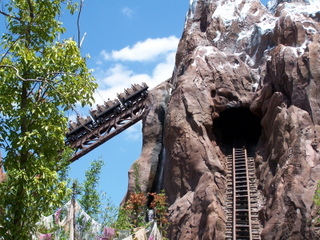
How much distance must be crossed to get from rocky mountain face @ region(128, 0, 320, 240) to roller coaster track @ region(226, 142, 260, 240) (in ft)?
0.83

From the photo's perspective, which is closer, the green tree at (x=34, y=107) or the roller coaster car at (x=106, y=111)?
the green tree at (x=34, y=107)

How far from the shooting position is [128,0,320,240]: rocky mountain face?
10.4m

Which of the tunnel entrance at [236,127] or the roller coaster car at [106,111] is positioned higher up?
the roller coaster car at [106,111]

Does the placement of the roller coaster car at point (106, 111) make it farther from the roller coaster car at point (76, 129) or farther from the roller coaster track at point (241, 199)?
the roller coaster track at point (241, 199)

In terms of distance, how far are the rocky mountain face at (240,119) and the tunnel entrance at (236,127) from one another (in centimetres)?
4

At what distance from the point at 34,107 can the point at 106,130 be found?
53.9 ft

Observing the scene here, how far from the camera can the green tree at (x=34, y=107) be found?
5301 millimetres

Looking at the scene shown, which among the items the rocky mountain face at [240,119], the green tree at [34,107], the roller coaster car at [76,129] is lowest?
the green tree at [34,107]

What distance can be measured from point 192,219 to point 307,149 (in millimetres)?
3548

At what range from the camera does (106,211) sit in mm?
12266

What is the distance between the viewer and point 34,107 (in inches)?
218

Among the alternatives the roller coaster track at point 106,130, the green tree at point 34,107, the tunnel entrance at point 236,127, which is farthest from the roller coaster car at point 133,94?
the green tree at point 34,107

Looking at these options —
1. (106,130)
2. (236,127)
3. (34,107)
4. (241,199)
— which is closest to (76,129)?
(106,130)

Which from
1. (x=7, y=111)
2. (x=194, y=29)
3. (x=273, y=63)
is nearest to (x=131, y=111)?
(x=194, y=29)
